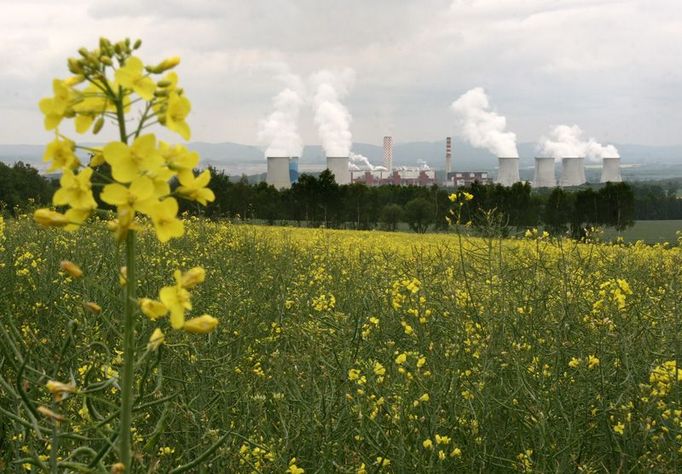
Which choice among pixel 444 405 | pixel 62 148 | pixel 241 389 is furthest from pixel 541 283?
pixel 62 148

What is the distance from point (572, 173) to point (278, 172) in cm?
3873

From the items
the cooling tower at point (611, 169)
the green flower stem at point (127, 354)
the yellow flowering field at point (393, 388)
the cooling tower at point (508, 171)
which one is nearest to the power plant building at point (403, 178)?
the cooling tower at point (508, 171)

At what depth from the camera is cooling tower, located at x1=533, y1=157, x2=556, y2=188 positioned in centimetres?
8506

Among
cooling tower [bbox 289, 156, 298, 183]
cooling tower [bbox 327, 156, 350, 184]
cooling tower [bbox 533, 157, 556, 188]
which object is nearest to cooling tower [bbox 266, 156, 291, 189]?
cooling tower [bbox 327, 156, 350, 184]

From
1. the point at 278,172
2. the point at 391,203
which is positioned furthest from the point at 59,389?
the point at 278,172

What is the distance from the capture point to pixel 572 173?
280ft

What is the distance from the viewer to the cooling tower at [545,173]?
3349 inches

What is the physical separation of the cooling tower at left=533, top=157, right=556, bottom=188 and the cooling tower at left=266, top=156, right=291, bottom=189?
33.1 m

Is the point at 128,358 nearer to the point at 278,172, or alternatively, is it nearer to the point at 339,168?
the point at 278,172

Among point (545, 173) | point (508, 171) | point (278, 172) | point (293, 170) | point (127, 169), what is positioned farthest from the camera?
point (545, 173)

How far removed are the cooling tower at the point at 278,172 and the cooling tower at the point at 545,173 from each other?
33116 millimetres

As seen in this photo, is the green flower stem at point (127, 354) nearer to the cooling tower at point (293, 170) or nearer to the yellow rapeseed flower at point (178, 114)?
the yellow rapeseed flower at point (178, 114)

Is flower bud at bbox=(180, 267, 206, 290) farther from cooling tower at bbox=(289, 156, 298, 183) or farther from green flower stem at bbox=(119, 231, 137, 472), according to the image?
cooling tower at bbox=(289, 156, 298, 183)

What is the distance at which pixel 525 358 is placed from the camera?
3418mm
